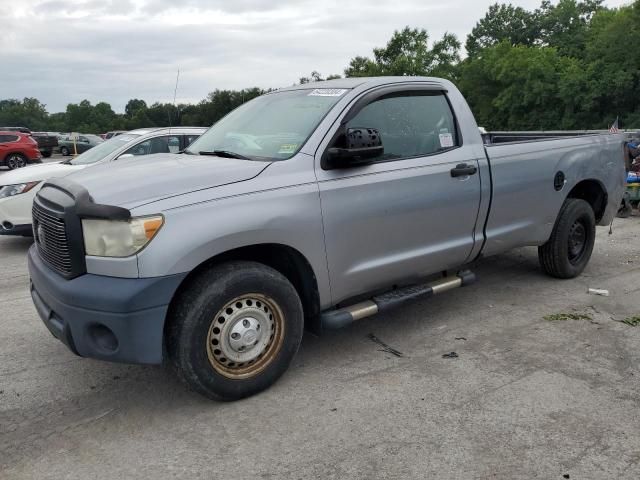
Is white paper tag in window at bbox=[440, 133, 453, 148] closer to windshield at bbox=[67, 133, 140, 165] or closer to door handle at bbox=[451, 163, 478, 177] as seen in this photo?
door handle at bbox=[451, 163, 478, 177]

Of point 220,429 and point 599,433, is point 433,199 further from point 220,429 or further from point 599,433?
point 220,429

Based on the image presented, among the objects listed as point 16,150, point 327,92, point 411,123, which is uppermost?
point 16,150

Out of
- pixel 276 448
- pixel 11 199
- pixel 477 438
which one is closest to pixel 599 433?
pixel 477 438

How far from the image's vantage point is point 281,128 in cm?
391

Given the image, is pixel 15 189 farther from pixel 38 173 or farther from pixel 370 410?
pixel 370 410

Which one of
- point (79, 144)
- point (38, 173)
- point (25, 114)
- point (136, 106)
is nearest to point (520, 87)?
point (79, 144)

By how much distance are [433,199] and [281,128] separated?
1192 millimetres

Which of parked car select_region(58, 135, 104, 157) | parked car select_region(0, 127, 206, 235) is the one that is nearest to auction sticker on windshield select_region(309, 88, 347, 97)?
parked car select_region(0, 127, 206, 235)

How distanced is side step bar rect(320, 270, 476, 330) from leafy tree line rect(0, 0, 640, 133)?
36.0 meters

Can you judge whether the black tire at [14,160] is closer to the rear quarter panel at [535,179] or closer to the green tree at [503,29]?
the rear quarter panel at [535,179]

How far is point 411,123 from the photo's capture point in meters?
4.21

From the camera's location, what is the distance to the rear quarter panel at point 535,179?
4.64 meters

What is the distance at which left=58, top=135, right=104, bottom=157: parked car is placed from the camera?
36.3 meters

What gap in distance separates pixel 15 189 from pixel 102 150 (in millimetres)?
1301
